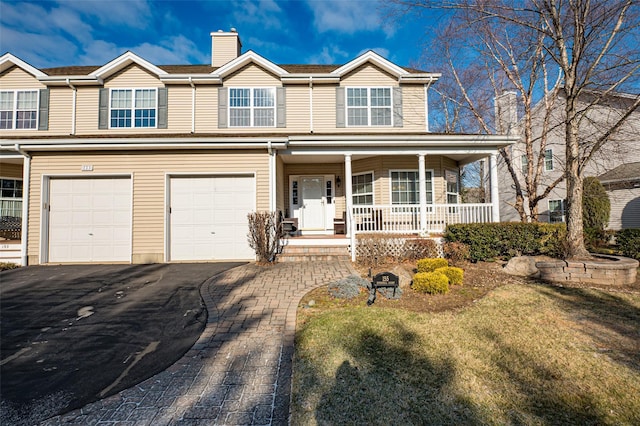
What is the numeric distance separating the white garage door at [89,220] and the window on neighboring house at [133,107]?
298 cm

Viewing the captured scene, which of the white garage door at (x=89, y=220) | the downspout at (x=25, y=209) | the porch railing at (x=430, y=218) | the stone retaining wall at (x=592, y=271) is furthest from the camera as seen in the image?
the porch railing at (x=430, y=218)

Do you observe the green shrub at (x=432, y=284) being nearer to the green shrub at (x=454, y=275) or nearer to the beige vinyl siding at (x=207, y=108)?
the green shrub at (x=454, y=275)

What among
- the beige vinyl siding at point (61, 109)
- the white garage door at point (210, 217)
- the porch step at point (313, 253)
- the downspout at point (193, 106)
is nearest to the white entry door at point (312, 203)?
the porch step at point (313, 253)

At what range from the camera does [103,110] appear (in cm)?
1051

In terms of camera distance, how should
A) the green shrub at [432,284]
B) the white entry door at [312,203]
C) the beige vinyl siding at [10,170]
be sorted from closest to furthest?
the green shrub at [432,284], the beige vinyl siding at [10,170], the white entry door at [312,203]

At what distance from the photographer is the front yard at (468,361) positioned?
90.8 inches

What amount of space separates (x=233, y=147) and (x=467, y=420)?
838 cm

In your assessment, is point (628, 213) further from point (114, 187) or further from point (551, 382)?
point (114, 187)

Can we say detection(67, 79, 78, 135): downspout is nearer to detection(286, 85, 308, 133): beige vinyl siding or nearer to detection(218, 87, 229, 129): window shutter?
detection(218, 87, 229, 129): window shutter

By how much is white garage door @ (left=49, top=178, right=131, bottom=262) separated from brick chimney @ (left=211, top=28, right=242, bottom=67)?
735 cm

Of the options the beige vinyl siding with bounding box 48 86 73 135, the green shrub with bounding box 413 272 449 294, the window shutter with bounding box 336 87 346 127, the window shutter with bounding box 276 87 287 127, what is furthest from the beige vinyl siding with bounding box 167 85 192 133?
the green shrub with bounding box 413 272 449 294

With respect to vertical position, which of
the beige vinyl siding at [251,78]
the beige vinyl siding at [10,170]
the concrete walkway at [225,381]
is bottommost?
the concrete walkway at [225,381]

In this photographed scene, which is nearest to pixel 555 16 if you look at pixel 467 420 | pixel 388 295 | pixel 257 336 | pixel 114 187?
pixel 388 295

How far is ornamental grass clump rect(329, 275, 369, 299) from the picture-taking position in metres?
5.08
